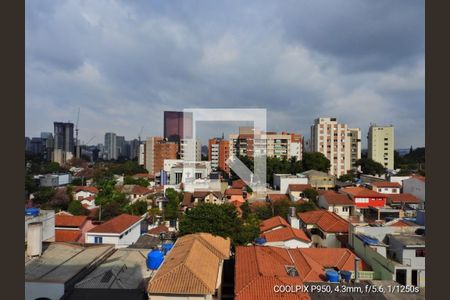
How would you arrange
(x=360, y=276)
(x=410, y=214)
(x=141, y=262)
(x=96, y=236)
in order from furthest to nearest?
1. (x=410, y=214)
2. (x=96, y=236)
3. (x=360, y=276)
4. (x=141, y=262)

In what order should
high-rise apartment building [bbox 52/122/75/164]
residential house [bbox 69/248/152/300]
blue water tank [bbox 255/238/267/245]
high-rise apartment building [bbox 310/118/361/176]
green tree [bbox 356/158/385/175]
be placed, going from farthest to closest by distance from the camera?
high-rise apartment building [bbox 52/122/75/164] → high-rise apartment building [bbox 310/118/361/176] → green tree [bbox 356/158/385/175] → blue water tank [bbox 255/238/267/245] → residential house [bbox 69/248/152/300]

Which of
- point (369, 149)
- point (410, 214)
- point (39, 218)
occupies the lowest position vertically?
point (410, 214)

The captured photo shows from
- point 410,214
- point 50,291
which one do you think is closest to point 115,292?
point 50,291

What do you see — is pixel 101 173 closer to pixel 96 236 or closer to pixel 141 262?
pixel 96 236

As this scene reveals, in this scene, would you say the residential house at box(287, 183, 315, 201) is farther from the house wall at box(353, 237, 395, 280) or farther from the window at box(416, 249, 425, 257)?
the window at box(416, 249, 425, 257)

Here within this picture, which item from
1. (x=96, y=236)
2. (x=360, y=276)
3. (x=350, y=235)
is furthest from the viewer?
(x=96, y=236)

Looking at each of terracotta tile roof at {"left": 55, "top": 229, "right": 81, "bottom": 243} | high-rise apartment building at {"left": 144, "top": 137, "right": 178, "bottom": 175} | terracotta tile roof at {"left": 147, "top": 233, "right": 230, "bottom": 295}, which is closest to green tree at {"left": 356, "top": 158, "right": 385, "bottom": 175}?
high-rise apartment building at {"left": 144, "top": 137, "right": 178, "bottom": 175}

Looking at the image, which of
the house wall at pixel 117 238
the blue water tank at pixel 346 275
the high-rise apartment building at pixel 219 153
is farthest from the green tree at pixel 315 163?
the blue water tank at pixel 346 275

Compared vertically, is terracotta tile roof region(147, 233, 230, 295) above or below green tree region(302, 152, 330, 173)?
below
